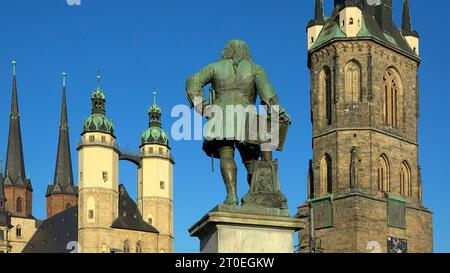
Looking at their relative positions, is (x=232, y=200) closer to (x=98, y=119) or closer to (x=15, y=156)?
(x=98, y=119)

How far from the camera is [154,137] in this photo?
12500 cm

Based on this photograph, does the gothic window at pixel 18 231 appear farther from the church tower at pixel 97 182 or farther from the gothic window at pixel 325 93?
the gothic window at pixel 325 93

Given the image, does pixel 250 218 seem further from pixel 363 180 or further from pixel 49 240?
pixel 49 240

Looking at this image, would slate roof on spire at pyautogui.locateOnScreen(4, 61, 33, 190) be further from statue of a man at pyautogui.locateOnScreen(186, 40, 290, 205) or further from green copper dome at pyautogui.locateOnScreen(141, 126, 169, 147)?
statue of a man at pyautogui.locateOnScreen(186, 40, 290, 205)

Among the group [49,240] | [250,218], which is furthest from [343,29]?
[250,218]

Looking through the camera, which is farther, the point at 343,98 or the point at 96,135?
the point at 96,135

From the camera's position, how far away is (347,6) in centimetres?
7988

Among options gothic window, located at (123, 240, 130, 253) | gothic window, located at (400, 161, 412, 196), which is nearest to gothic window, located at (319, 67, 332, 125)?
gothic window, located at (400, 161, 412, 196)

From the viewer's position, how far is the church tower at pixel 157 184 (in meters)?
122

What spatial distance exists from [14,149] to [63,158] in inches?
351
